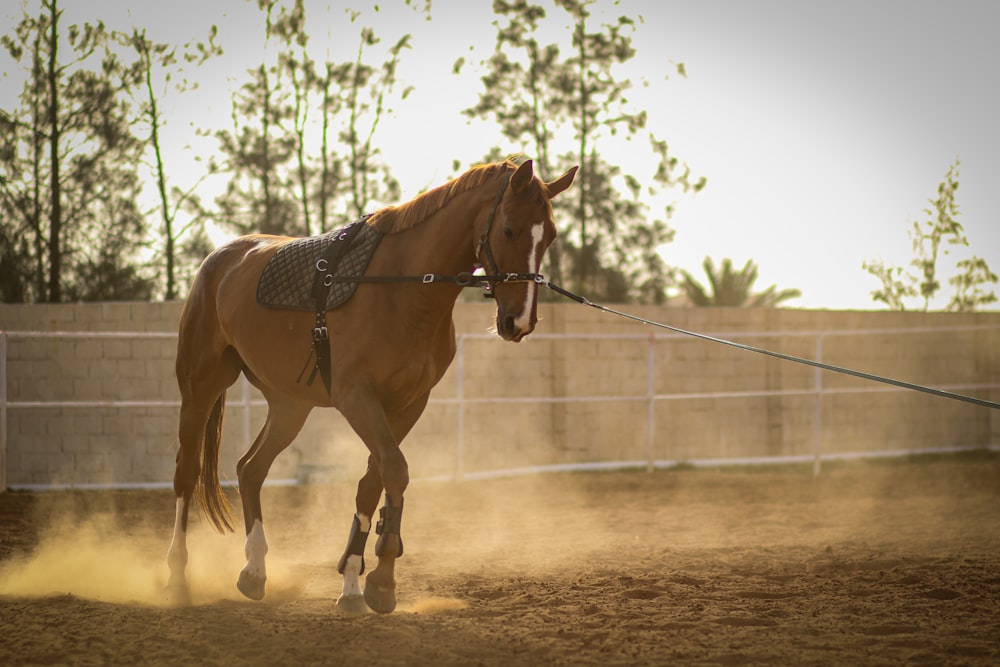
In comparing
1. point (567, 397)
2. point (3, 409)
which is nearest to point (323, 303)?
point (3, 409)

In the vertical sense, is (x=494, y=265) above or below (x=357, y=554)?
above

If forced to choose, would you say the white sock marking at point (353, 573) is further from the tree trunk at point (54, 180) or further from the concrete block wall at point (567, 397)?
the tree trunk at point (54, 180)

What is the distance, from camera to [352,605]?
4020 mm

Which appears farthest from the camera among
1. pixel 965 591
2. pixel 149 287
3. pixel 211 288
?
pixel 149 287

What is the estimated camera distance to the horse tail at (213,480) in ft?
16.6

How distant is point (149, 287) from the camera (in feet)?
46.9

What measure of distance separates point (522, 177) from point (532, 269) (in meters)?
0.35

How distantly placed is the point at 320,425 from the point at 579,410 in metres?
3.30

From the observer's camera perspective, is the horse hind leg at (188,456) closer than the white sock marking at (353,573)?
No

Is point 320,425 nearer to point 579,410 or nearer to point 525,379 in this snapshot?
point 525,379

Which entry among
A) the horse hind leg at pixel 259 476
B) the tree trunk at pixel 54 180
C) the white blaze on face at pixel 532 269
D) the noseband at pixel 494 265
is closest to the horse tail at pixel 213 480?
the horse hind leg at pixel 259 476

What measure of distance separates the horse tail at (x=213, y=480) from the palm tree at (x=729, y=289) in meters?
17.2

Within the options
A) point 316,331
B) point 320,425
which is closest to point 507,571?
point 316,331

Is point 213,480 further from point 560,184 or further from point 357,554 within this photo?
point 560,184
